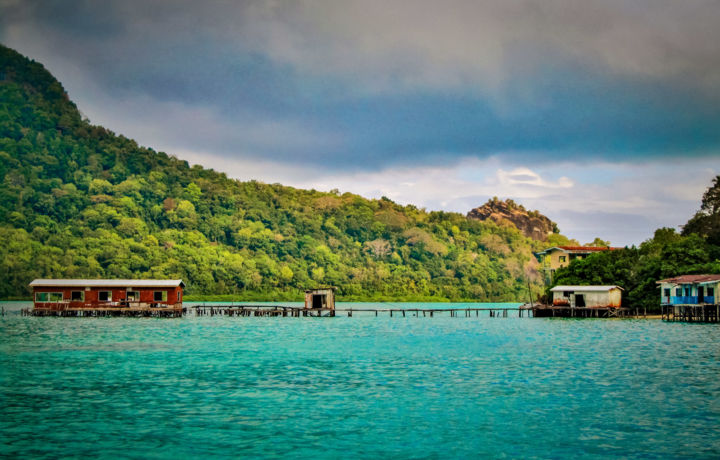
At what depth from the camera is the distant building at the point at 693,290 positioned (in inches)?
2274

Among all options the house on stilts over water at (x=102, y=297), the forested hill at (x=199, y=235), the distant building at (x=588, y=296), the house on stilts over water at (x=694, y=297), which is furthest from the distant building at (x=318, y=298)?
the forested hill at (x=199, y=235)

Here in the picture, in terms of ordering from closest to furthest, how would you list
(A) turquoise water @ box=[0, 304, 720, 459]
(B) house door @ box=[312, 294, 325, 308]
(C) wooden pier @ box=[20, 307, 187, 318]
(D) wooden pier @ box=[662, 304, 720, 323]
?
(A) turquoise water @ box=[0, 304, 720, 459] → (D) wooden pier @ box=[662, 304, 720, 323] → (C) wooden pier @ box=[20, 307, 187, 318] → (B) house door @ box=[312, 294, 325, 308]

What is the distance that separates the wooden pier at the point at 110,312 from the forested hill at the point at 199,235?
5637cm

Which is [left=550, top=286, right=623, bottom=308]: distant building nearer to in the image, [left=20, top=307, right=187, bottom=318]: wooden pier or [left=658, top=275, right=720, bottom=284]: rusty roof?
[left=658, top=275, right=720, bottom=284]: rusty roof

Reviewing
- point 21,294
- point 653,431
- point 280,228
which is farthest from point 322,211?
point 653,431

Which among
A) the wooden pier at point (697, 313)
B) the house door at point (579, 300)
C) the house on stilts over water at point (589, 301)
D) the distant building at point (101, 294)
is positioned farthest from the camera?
the house door at point (579, 300)

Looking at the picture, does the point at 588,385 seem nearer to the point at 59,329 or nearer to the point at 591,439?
the point at 591,439

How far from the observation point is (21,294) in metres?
124

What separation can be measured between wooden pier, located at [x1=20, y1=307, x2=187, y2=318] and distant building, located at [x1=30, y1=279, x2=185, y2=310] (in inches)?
16.7

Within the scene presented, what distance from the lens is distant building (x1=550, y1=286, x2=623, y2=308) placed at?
2852 inches

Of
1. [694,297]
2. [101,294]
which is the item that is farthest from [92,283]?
[694,297]

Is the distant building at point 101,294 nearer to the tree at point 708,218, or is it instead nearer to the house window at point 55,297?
the house window at point 55,297

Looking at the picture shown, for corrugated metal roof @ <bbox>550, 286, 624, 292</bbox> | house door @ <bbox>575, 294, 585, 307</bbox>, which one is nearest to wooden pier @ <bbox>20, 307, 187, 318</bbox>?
corrugated metal roof @ <bbox>550, 286, 624, 292</bbox>

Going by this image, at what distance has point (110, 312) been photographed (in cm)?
7156
